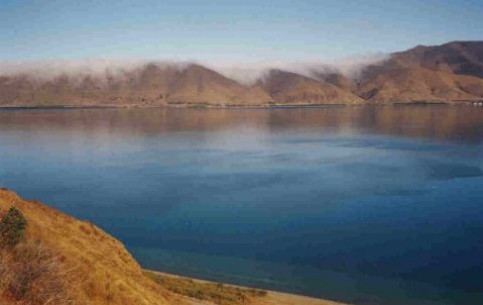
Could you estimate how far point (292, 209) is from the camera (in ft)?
155

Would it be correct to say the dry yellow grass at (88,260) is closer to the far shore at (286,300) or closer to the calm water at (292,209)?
the far shore at (286,300)

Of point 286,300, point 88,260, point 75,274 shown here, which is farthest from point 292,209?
point 75,274

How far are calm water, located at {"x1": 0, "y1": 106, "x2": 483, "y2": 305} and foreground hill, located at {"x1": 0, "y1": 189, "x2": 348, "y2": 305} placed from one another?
516 centimetres

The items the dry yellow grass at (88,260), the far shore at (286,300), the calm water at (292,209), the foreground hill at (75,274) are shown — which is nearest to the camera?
the foreground hill at (75,274)

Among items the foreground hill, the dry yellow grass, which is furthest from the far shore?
the dry yellow grass

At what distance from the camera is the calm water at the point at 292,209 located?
3188cm

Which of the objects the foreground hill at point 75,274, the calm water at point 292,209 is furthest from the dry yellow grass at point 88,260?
the calm water at point 292,209

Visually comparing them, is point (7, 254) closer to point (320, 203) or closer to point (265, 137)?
point (320, 203)

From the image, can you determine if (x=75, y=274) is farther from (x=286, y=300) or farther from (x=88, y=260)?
(x=286, y=300)

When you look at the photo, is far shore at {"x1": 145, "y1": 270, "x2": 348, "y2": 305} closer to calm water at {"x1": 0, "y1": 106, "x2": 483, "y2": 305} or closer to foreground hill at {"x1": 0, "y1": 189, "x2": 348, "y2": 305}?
foreground hill at {"x1": 0, "y1": 189, "x2": 348, "y2": 305}

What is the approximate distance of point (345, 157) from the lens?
8444 centimetres

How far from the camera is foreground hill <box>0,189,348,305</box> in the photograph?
37.7ft

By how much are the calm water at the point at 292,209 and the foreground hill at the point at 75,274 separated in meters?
5.16

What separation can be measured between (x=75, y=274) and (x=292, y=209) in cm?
3337
